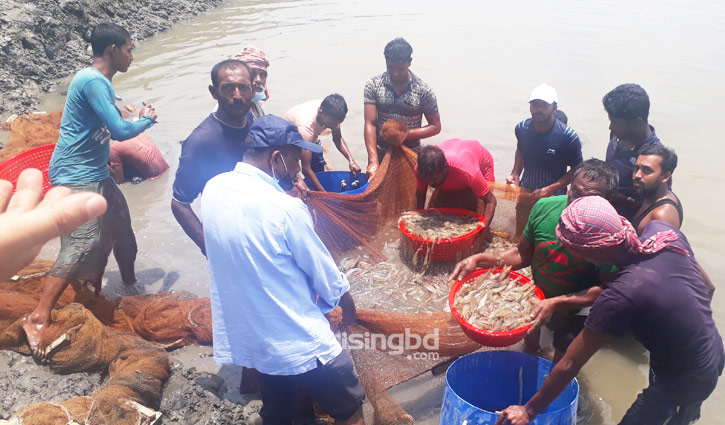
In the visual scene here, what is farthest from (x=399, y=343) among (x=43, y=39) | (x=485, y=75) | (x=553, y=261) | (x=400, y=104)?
(x=43, y=39)

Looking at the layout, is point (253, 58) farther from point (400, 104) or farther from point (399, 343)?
point (399, 343)

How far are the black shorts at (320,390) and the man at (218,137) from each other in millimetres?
1803

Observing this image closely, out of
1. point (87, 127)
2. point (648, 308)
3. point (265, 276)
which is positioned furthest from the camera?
point (87, 127)

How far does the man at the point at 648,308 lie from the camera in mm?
2369

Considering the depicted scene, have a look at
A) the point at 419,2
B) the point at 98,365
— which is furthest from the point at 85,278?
the point at 419,2


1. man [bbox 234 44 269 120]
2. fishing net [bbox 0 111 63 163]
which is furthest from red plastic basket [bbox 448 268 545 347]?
fishing net [bbox 0 111 63 163]

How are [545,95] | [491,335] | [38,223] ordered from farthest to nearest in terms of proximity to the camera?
[545,95] → [491,335] → [38,223]

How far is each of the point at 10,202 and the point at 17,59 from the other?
43.6 ft

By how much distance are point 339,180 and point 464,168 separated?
186cm

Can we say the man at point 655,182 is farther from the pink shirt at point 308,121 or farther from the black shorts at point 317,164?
the black shorts at point 317,164

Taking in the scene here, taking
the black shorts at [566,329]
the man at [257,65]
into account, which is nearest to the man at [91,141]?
the man at [257,65]

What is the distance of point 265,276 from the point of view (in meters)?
2.47

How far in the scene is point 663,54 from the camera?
48.3 feet

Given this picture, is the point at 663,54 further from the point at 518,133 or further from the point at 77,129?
the point at 77,129
